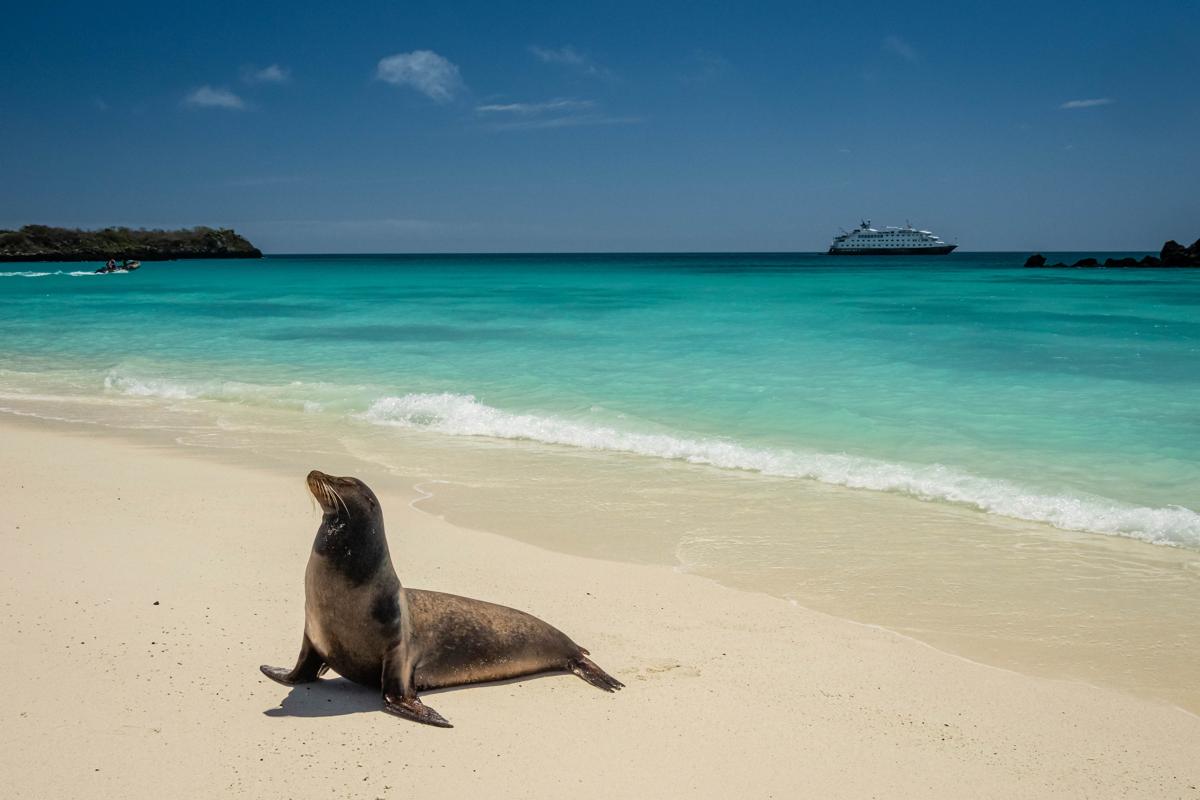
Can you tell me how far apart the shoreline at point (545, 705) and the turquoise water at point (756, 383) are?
3.90 m

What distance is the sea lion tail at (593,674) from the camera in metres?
4.19

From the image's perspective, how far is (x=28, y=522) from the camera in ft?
20.5

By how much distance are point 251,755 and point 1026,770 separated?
3.21 meters

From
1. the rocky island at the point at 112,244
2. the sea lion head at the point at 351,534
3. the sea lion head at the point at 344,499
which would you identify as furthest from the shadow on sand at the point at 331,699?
the rocky island at the point at 112,244

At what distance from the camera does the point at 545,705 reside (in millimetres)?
4004

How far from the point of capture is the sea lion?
3766 mm

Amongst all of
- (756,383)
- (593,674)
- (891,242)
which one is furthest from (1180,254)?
(593,674)

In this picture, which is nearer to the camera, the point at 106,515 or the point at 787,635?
the point at 787,635

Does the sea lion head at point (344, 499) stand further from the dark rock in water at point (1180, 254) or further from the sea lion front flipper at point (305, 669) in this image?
the dark rock in water at point (1180, 254)

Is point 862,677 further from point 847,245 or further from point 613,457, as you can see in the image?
point 847,245

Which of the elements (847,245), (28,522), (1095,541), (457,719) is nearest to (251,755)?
(457,719)

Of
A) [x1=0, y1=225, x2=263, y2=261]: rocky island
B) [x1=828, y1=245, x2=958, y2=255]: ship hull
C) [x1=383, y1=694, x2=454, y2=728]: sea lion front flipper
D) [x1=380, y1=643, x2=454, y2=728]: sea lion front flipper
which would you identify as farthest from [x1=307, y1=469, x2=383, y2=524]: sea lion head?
[x1=828, y1=245, x2=958, y2=255]: ship hull

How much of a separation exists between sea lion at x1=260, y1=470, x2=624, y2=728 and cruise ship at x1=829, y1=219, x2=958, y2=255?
14457cm

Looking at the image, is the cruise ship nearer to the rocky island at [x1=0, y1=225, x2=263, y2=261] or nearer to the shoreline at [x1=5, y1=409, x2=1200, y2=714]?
the rocky island at [x1=0, y1=225, x2=263, y2=261]
